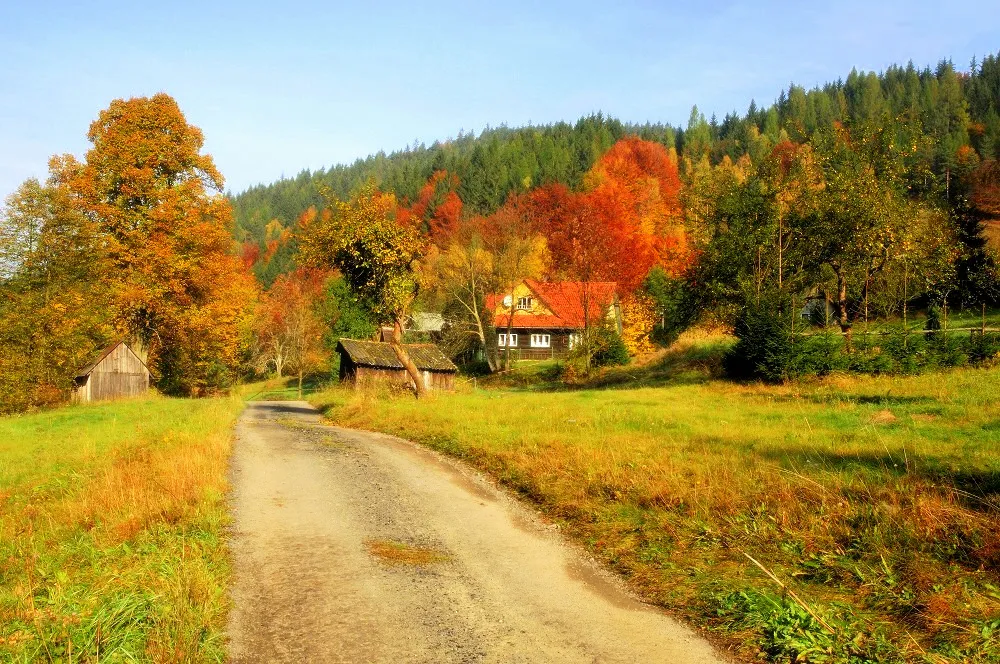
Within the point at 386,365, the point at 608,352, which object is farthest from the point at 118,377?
the point at 608,352

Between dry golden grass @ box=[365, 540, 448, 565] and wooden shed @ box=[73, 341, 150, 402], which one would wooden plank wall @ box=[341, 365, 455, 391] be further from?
dry golden grass @ box=[365, 540, 448, 565]

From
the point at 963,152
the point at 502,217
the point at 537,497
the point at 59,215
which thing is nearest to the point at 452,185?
the point at 502,217

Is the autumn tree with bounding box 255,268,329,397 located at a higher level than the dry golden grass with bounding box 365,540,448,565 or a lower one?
higher

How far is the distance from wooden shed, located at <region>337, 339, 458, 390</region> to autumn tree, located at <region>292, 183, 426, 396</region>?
51.2 feet

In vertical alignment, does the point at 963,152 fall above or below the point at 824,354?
above

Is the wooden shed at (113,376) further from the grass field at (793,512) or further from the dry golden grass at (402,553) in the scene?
the dry golden grass at (402,553)

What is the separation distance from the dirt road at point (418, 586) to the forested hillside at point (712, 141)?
238ft

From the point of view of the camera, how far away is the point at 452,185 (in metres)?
105

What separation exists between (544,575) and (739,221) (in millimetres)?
32590

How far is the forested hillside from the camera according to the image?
330 feet

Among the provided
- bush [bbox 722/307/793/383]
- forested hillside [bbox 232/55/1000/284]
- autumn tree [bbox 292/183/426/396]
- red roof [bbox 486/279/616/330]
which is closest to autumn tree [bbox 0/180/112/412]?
autumn tree [bbox 292/183/426/396]

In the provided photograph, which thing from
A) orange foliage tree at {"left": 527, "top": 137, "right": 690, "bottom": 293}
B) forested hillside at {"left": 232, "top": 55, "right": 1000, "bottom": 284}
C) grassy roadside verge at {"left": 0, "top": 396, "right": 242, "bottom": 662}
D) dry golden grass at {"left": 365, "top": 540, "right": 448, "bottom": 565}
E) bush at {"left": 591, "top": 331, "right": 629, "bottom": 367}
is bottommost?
dry golden grass at {"left": 365, "top": 540, "right": 448, "bottom": 565}

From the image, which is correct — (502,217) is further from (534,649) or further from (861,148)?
(534,649)

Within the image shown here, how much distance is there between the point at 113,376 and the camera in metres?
41.0
